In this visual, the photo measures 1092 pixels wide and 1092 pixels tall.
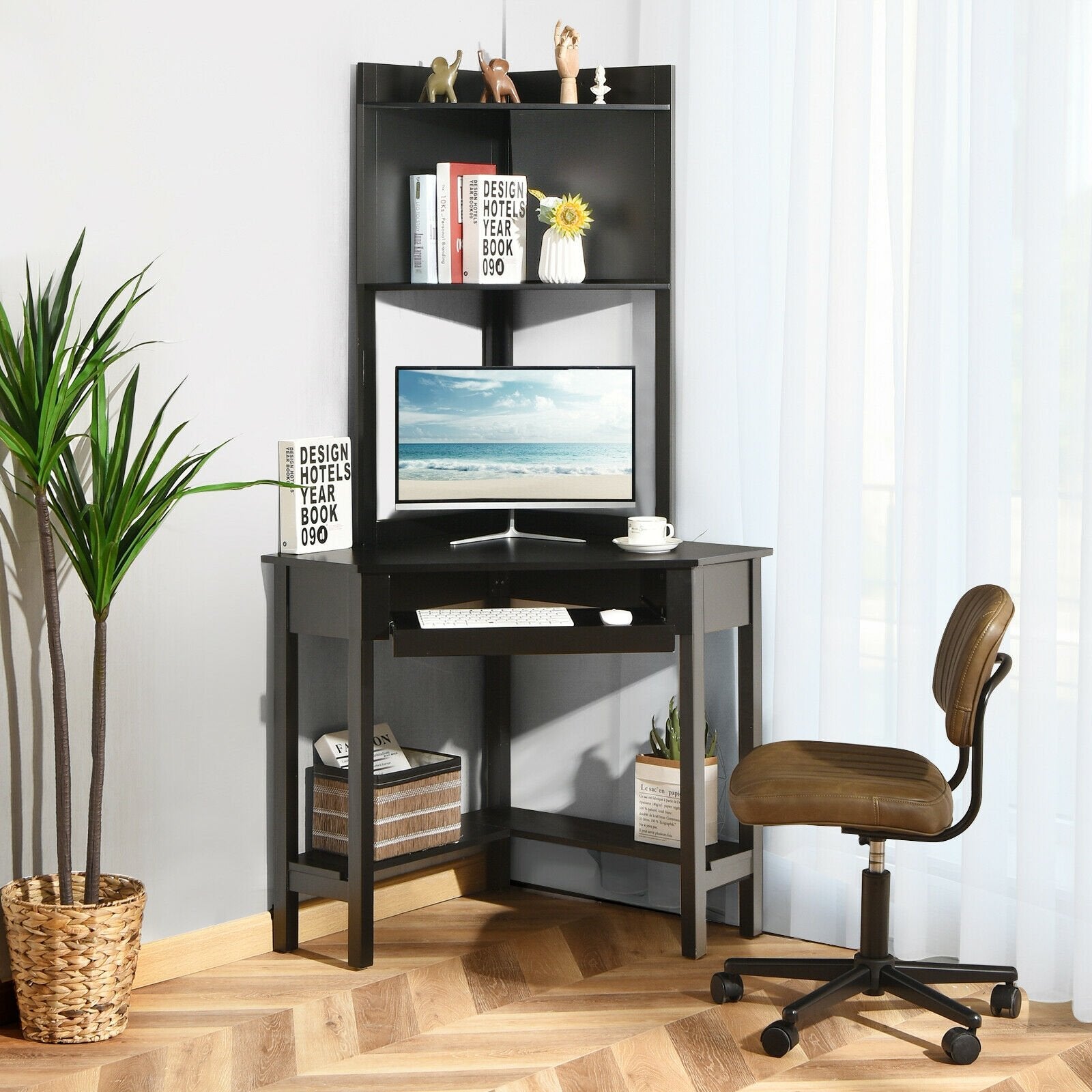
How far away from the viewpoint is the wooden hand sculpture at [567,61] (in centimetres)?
335

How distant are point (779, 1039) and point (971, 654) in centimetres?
80

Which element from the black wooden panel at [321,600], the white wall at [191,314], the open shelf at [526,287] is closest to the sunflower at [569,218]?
the open shelf at [526,287]

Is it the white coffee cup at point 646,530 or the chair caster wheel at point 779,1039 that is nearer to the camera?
the chair caster wheel at point 779,1039

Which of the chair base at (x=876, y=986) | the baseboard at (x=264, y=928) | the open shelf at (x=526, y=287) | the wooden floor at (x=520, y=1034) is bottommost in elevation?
the wooden floor at (x=520, y=1034)

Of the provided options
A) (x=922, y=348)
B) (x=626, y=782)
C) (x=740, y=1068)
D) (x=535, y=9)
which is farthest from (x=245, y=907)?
(x=535, y=9)

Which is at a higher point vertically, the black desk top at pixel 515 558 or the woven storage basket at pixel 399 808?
the black desk top at pixel 515 558

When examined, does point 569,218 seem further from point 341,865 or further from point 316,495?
point 341,865

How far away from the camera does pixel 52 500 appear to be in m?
2.67

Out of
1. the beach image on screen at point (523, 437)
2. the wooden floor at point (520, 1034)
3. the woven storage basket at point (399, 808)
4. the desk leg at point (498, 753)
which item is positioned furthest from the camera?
the desk leg at point (498, 753)

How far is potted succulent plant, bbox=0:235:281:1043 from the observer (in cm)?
259

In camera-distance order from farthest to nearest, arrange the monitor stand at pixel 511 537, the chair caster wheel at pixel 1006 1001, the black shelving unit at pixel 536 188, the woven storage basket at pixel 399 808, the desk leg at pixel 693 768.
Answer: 1. the monitor stand at pixel 511 537
2. the black shelving unit at pixel 536 188
3. the woven storage basket at pixel 399 808
4. the desk leg at pixel 693 768
5. the chair caster wheel at pixel 1006 1001

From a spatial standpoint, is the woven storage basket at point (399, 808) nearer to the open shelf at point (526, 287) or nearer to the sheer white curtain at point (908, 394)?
the sheer white curtain at point (908, 394)

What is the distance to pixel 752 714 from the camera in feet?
10.7

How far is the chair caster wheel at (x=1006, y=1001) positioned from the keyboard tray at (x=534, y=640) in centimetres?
95
